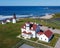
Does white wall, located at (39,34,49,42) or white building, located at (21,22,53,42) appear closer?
white wall, located at (39,34,49,42)

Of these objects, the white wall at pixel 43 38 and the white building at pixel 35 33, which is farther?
the white building at pixel 35 33

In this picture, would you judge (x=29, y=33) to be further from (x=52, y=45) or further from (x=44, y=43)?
(x=52, y=45)

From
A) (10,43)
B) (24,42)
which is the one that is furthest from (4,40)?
(24,42)

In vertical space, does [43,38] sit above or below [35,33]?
below

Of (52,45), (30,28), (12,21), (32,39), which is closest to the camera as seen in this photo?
(52,45)

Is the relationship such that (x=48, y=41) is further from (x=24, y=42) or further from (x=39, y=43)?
(x=24, y=42)

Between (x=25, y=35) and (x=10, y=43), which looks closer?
(x=10, y=43)

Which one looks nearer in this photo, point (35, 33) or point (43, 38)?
point (43, 38)

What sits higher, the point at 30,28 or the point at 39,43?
the point at 30,28

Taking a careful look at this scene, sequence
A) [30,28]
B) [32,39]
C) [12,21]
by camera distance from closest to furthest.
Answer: [32,39] → [30,28] → [12,21]
